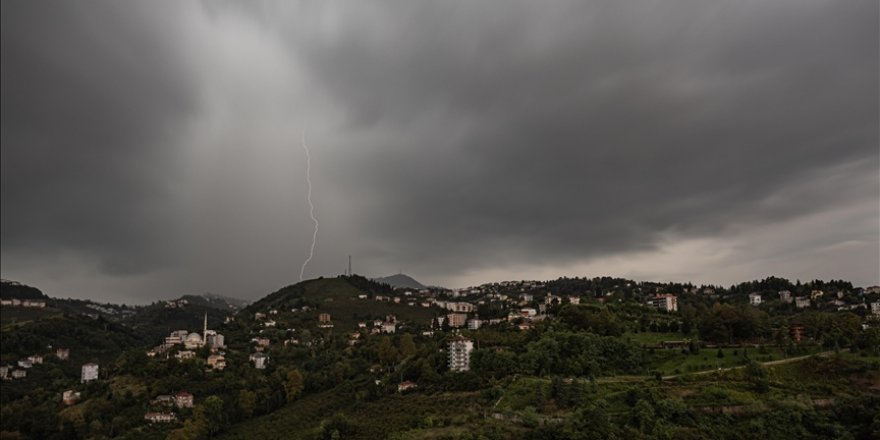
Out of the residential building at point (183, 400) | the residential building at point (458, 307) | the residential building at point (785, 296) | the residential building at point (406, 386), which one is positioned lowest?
the residential building at point (183, 400)

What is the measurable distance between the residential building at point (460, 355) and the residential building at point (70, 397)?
42.2 meters

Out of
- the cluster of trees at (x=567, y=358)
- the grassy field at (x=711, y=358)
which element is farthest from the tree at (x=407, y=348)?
the grassy field at (x=711, y=358)

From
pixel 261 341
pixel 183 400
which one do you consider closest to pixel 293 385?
pixel 183 400

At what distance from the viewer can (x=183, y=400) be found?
2108 inches

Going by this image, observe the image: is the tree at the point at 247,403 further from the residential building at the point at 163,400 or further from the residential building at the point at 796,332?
the residential building at the point at 796,332

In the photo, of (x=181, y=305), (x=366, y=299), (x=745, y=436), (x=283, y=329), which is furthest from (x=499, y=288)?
(x=745, y=436)

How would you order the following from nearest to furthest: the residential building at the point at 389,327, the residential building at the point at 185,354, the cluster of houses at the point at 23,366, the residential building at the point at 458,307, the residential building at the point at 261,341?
the residential building at the point at 185,354 → the cluster of houses at the point at 23,366 → the residential building at the point at 261,341 → the residential building at the point at 389,327 → the residential building at the point at 458,307

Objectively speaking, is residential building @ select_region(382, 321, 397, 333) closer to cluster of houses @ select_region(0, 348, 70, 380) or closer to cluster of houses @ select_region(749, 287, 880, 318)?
cluster of houses @ select_region(0, 348, 70, 380)

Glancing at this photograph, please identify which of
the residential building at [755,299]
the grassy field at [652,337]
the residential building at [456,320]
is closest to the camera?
the grassy field at [652,337]

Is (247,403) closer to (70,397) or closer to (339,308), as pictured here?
(70,397)

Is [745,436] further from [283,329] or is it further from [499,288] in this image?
[499,288]

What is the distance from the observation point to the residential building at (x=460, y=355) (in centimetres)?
4469

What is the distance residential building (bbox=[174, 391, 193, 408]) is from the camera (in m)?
52.9

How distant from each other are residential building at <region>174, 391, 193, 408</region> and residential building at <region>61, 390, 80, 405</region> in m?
12.8
